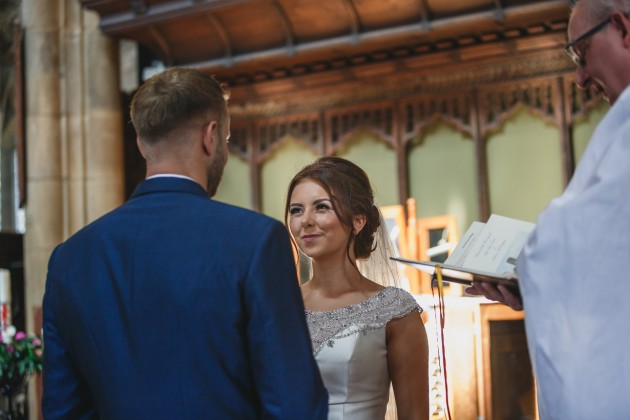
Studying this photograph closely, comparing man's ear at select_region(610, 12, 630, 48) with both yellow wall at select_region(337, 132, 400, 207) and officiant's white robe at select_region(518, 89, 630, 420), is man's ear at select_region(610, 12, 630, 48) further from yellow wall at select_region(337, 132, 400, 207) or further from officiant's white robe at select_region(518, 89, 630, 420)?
yellow wall at select_region(337, 132, 400, 207)

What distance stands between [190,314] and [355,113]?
5189 millimetres

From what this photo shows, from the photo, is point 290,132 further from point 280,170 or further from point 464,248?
point 464,248

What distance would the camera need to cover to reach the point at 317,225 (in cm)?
338

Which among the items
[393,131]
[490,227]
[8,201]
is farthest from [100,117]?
[8,201]

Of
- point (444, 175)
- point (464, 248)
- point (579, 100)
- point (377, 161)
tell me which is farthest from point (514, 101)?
point (464, 248)

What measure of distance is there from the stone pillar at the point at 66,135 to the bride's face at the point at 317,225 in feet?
13.2

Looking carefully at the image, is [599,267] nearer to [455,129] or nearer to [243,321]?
[243,321]

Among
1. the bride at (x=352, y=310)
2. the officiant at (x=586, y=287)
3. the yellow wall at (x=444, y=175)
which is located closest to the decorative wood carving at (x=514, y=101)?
the yellow wall at (x=444, y=175)

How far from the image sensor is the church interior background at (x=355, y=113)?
5930 mm

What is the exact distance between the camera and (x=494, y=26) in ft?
19.7

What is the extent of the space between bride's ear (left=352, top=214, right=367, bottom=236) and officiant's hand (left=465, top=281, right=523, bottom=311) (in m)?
1.03

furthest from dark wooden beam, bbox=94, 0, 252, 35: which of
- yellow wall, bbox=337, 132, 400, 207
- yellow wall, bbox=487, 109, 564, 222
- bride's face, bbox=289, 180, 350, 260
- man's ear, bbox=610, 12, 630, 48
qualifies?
man's ear, bbox=610, 12, 630, 48

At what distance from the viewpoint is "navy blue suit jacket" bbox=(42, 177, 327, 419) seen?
1942mm

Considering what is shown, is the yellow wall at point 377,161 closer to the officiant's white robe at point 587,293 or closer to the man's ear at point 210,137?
the man's ear at point 210,137
